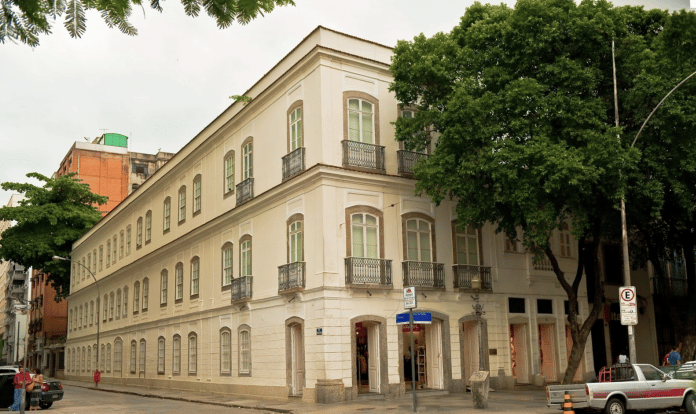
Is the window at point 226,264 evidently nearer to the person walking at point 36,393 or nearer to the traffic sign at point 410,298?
the person walking at point 36,393

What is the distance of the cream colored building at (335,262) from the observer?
24344mm

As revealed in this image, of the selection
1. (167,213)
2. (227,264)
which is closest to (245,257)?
(227,264)

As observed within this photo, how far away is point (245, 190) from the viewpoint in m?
30.0

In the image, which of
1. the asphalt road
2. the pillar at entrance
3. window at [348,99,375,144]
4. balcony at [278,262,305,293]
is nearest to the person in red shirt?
the asphalt road

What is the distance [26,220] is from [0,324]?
74.7 metres

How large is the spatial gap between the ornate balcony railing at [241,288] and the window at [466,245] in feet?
28.4

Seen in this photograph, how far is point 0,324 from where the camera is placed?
11712cm

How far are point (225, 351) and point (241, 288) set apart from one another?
3.68m

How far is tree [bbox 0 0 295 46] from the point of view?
12.2ft

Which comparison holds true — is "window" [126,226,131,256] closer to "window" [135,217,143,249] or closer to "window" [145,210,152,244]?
"window" [135,217,143,249]

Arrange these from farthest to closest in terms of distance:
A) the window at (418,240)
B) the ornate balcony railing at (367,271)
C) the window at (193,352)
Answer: the window at (193,352) < the window at (418,240) < the ornate balcony railing at (367,271)

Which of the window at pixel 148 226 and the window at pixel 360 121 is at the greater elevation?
the window at pixel 360 121

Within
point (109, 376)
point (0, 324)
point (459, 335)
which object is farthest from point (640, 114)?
point (0, 324)

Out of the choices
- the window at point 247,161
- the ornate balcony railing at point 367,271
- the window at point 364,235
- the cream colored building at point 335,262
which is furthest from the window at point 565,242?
the window at point 247,161
